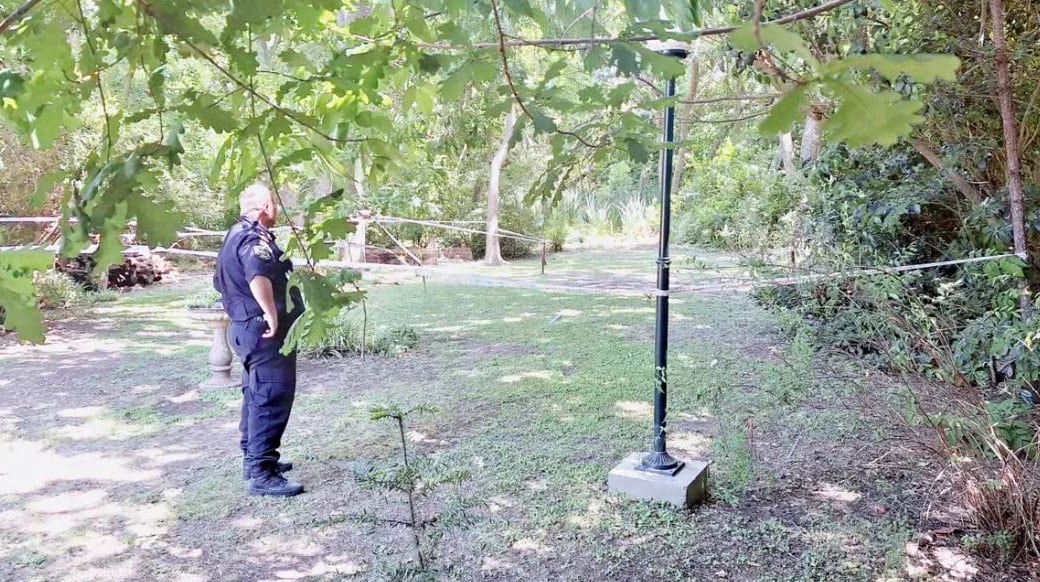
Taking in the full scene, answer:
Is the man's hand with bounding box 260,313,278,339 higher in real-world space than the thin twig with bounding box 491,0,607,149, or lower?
lower

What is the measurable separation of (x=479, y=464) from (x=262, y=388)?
37.8 inches

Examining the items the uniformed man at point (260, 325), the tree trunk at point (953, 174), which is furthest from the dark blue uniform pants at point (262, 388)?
the tree trunk at point (953, 174)

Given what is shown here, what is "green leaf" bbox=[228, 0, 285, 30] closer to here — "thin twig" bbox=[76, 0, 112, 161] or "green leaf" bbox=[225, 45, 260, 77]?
"green leaf" bbox=[225, 45, 260, 77]

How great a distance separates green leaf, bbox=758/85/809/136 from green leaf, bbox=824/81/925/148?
0.03 meters

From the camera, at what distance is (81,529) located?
9.28ft

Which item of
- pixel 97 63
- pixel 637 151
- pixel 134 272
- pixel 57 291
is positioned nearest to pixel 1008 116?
pixel 637 151

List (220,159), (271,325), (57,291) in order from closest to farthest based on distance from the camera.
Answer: (220,159), (271,325), (57,291)

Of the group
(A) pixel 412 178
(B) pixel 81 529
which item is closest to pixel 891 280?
(B) pixel 81 529

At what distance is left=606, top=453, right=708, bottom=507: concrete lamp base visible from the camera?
282 cm

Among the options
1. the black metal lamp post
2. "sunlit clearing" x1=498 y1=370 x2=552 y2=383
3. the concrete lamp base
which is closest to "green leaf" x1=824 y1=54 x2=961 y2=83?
the black metal lamp post

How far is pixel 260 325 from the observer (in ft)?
9.87

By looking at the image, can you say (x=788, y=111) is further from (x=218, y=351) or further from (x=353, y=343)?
(x=353, y=343)

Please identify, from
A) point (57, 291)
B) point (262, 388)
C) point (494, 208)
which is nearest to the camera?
point (262, 388)

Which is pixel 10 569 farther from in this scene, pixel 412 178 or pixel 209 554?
pixel 412 178
